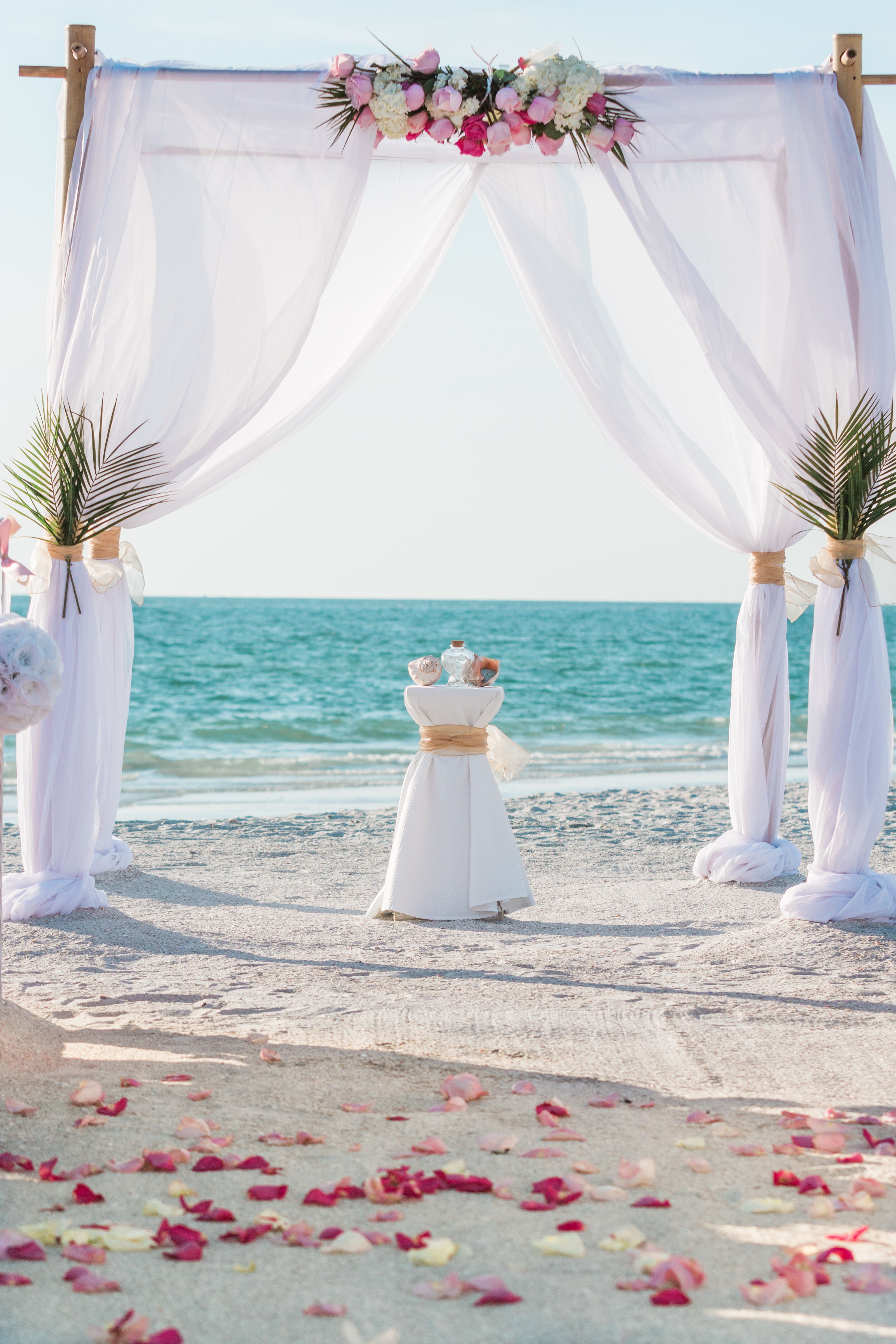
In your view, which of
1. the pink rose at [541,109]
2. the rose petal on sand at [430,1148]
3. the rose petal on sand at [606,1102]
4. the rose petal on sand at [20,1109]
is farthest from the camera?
the pink rose at [541,109]

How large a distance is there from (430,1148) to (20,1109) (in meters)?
0.80

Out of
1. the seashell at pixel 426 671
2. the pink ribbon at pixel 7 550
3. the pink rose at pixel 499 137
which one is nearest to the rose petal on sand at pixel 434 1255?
the pink ribbon at pixel 7 550

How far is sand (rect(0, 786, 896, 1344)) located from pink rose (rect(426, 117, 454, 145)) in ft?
8.79

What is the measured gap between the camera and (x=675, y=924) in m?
4.34

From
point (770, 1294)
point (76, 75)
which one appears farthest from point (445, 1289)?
point (76, 75)

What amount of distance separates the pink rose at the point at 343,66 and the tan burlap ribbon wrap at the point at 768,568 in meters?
2.29

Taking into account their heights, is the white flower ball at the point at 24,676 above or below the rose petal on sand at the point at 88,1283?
above

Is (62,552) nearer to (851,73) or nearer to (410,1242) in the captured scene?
(410,1242)

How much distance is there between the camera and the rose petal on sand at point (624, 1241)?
1775 mm

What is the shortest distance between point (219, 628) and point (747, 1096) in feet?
93.9

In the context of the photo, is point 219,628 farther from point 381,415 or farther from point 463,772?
point 463,772

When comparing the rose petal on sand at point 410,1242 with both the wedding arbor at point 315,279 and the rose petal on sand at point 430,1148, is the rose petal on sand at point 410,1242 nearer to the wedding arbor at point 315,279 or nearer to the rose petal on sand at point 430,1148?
the rose petal on sand at point 430,1148

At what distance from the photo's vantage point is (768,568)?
15.6 ft

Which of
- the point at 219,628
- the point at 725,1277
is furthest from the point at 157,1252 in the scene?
the point at 219,628
